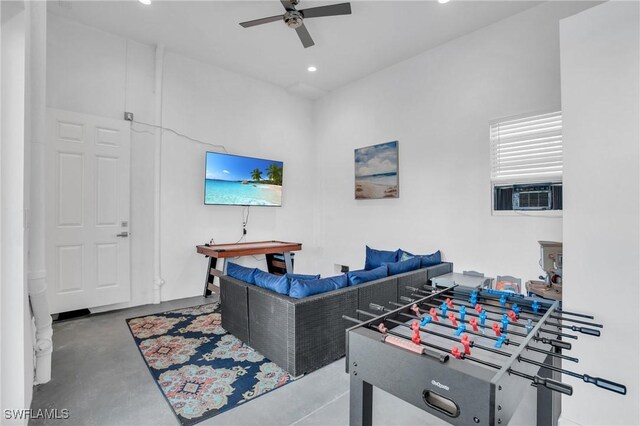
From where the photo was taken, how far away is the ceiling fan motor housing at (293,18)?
290 centimetres

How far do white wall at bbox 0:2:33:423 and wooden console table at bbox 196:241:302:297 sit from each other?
7.53 feet

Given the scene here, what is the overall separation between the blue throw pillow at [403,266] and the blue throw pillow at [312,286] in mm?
645

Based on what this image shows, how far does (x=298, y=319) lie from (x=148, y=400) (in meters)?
1.04

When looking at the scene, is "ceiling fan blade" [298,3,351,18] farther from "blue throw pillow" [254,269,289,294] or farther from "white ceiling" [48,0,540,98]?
"blue throw pillow" [254,269,289,294]

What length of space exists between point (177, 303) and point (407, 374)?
3.64 metres

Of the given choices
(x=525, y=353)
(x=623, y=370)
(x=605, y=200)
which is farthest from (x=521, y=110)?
(x=525, y=353)

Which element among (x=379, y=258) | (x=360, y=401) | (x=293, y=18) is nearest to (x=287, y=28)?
(x=293, y=18)

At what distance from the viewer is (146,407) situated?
1898 millimetres

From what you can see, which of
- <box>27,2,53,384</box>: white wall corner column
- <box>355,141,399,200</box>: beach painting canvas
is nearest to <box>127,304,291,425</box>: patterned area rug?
<box>27,2,53,384</box>: white wall corner column

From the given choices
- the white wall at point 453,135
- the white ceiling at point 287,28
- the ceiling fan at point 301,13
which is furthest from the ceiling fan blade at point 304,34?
the white wall at point 453,135

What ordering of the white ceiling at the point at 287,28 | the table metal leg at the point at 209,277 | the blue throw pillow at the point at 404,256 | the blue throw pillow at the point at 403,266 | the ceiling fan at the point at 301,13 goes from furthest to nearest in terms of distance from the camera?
the table metal leg at the point at 209,277 → the blue throw pillow at the point at 404,256 → the white ceiling at the point at 287,28 → the blue throw pillow at the point at 403,266 → the ceiling fan at the point at 301,13

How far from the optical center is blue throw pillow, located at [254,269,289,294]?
239 cm

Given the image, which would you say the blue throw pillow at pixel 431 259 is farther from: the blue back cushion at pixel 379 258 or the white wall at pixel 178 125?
the white wall at pixel 178 125

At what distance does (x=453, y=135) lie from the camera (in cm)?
374
